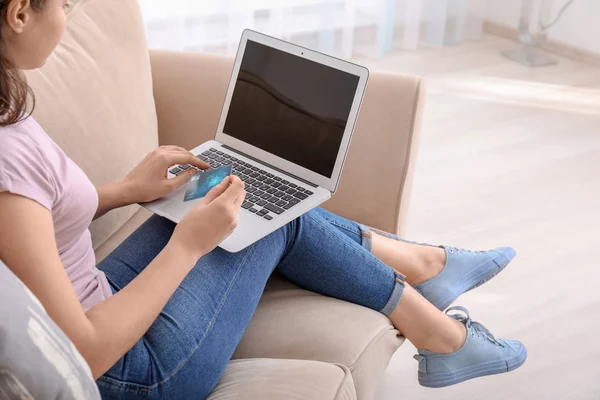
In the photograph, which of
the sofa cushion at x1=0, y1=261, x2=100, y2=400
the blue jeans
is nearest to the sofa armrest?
the blue jeans

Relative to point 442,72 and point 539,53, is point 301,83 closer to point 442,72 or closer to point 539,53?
point 442,72

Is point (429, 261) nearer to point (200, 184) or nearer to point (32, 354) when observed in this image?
point (200, 184)

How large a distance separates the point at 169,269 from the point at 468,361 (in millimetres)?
700

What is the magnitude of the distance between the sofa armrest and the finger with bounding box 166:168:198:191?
0.29 m

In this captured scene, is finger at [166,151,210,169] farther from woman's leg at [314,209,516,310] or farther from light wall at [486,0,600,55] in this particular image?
light wall at [486,0,600,55]

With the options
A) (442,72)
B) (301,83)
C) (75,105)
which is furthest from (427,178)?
(75,105)

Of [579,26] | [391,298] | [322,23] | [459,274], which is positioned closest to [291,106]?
[391,298]

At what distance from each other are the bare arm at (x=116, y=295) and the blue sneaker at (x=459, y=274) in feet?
1.98

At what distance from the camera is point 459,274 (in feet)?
5.67

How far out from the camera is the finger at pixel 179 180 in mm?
1476

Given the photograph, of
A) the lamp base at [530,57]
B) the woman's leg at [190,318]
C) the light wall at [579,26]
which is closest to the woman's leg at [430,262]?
the woman's leg at [190,318]

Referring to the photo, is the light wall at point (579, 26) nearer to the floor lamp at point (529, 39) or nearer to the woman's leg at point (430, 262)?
the floor lamp at point (529, 39)

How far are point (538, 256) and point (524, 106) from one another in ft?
3.64

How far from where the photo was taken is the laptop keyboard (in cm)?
145
